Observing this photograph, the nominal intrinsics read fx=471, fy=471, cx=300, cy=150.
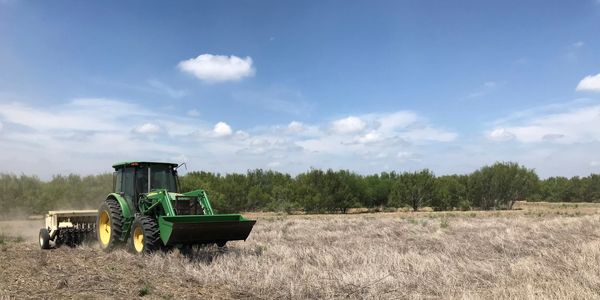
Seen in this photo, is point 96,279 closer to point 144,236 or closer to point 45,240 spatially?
point 144,236

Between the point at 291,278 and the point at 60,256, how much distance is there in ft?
19.9

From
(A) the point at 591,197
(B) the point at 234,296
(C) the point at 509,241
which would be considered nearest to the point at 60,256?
(B) the point at 234,296

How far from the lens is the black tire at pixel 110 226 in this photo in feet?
38.8

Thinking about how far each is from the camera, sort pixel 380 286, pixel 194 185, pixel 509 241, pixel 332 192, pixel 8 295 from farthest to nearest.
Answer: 1. pixel 332 192
2. pixel 194 185
3. pixel 509 241
4. pixel 380 286
5. pixel 8 295

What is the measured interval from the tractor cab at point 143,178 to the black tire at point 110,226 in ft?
1.37

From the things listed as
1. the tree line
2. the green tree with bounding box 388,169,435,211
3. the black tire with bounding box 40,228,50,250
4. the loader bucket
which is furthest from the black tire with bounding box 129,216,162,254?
the green tree with bounding box 388,169,435,211

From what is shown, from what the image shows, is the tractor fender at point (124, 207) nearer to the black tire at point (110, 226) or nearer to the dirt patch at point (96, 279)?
the black tire at point (110, 226)

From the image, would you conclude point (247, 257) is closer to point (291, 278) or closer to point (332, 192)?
point (291, 278)

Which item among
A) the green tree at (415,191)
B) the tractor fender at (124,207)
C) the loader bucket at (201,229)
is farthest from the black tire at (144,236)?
the green tree at (415,191)

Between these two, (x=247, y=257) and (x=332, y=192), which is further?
(x=332, y=192)

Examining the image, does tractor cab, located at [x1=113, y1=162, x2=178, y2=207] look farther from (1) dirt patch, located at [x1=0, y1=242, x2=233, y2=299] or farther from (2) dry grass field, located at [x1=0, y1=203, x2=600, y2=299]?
(1) dirt patch, located at [x1=0, y1=242, x2=233, y2=299]

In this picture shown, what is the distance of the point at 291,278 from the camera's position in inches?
320

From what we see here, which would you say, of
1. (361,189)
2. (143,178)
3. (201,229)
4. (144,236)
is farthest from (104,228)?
(361,189)

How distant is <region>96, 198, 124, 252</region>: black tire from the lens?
11.8m
